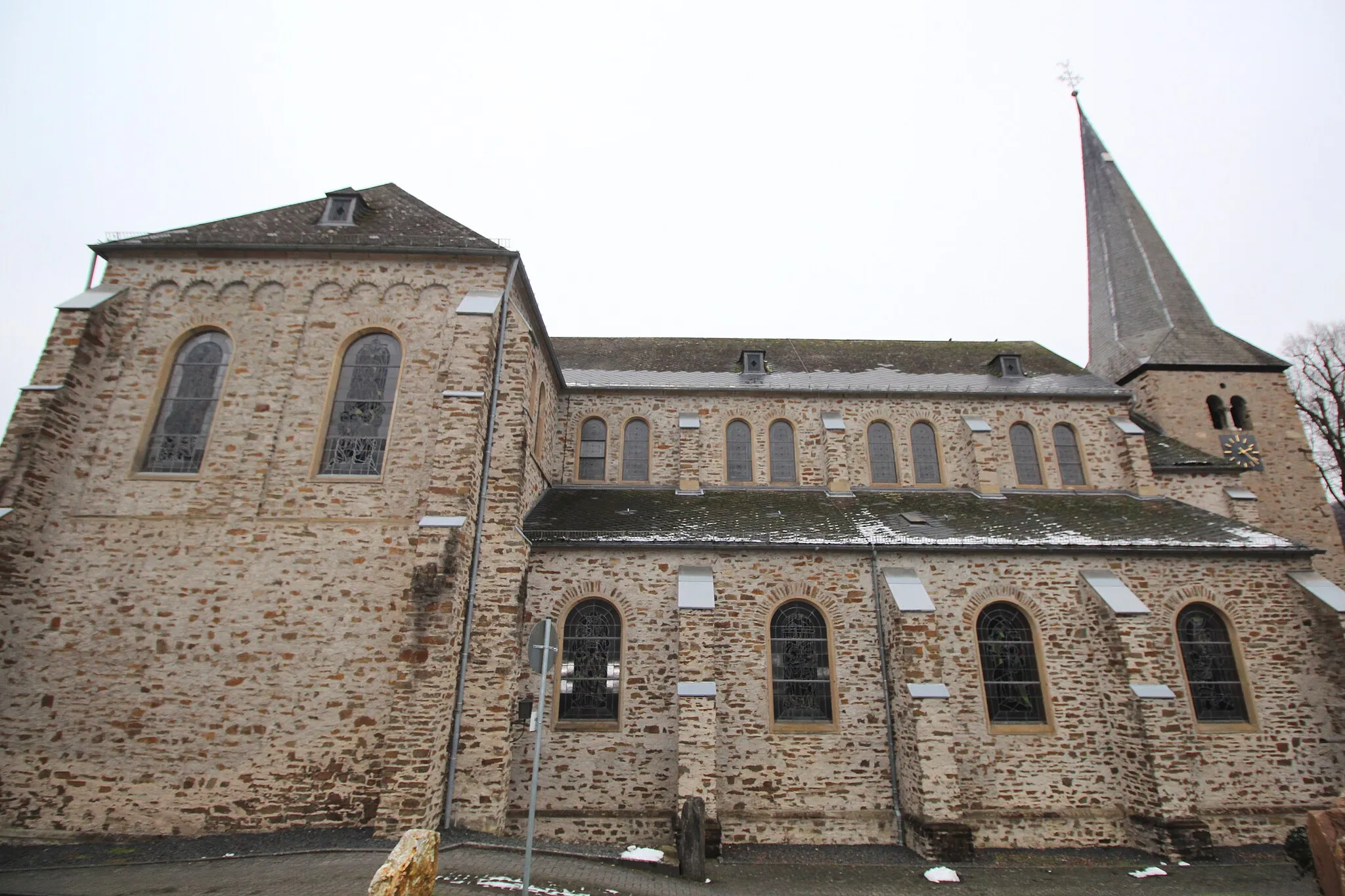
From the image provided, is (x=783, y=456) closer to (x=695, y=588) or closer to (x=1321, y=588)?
(x=695, y=588)

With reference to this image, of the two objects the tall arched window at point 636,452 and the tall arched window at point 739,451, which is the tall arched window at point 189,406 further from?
the tall arched window at point 739,451

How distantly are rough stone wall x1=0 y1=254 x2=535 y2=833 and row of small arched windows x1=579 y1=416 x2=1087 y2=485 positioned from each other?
514 centimetres

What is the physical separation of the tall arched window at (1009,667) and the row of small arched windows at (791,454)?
464cm

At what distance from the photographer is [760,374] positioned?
1738cm

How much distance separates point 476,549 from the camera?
10.4m

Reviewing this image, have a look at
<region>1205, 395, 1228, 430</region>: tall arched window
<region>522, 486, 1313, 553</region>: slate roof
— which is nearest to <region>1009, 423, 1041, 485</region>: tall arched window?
<region>522, 486, 1313, 553</region>: slate roof

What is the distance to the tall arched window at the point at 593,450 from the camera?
15781mm

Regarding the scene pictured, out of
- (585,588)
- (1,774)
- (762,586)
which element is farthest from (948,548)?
(1,774)

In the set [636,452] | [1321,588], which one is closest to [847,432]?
[636,452]

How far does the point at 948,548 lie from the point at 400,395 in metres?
10.5

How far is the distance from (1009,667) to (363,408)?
41.7ft

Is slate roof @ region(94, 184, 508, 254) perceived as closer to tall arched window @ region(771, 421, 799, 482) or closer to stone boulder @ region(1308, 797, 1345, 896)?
tall arched window @ region(771, 421, 799, 482)

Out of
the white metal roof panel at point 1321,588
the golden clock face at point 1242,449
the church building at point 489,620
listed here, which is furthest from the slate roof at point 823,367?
the white metal roof panel at point 1321,588

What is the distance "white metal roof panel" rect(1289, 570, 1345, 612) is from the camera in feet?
37.6
